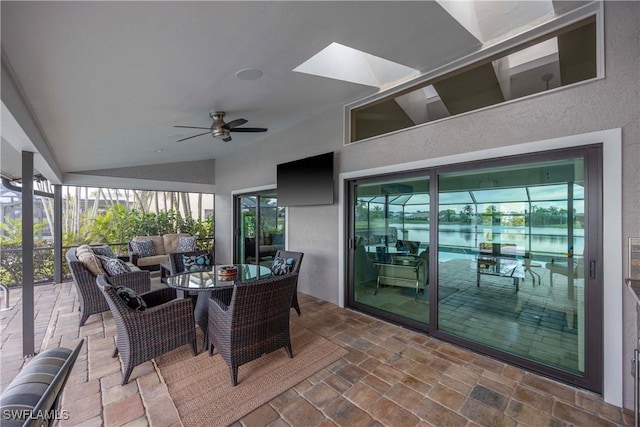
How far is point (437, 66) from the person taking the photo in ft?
10.2

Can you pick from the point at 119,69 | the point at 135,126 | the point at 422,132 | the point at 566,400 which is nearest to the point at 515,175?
the point at 422,132

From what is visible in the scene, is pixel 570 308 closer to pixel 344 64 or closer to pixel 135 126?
pixel 344 64

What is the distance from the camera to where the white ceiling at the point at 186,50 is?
1742 millimetres

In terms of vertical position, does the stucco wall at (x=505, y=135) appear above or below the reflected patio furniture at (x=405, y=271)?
above

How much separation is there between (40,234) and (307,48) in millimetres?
7725

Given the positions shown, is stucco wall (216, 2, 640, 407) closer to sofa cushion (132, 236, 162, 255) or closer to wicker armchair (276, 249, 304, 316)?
wicker armchair (276, 249, 304, 316)

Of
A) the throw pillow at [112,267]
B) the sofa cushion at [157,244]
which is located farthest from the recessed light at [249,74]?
the sofa cushion at [157,244]

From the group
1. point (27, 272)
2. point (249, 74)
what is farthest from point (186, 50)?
point (27, 272)

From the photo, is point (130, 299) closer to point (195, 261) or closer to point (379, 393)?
point (195, 261)

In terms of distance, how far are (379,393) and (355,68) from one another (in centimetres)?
355

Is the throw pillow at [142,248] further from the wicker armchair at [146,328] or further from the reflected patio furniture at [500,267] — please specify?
the reflected patio furniture at [500,267]

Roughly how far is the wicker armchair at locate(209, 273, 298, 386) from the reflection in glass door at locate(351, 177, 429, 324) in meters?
1.76

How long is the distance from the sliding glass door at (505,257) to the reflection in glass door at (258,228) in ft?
8.50

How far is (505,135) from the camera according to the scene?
270 centimetres
